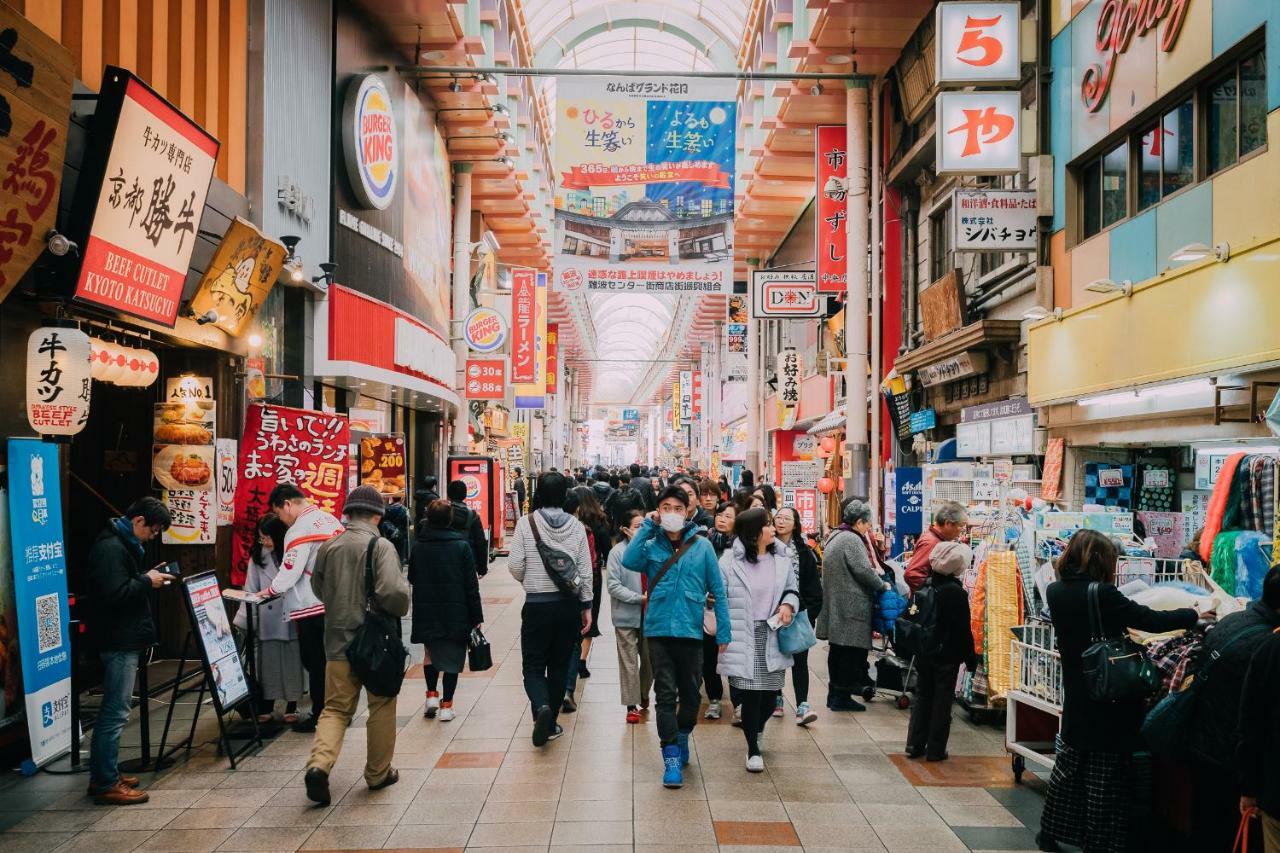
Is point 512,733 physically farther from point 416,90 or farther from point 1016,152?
point 416,90

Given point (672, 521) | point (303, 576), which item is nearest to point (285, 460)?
point (303, 576)

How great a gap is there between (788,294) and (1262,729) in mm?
17032

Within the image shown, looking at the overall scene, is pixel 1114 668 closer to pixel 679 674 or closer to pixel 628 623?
pixel 679 674

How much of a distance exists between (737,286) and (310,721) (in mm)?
25343

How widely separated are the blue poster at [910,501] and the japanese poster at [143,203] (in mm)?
8486

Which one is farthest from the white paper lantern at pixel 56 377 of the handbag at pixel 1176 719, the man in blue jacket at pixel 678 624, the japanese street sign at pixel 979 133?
the japanese street sign at pixel 979 133

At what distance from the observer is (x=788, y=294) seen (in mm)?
20094

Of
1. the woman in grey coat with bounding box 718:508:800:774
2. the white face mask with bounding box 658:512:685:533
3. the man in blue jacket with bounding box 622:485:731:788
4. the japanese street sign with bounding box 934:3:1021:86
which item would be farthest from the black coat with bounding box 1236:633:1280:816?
the japanese street sign with bounding box 934:3:1021:86

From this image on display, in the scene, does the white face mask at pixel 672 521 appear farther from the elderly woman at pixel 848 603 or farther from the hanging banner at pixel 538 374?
the hanging banner at pixel 538 374

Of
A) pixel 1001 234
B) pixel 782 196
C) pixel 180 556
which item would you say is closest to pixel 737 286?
pixel 782 196

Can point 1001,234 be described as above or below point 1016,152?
below

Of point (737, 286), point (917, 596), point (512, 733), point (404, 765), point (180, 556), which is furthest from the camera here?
point (737, 286)

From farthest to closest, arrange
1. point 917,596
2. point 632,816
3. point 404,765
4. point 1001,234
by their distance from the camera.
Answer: point 1001,234
point 917,596
point 404,765
point 632,816

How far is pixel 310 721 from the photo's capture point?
7156mm
